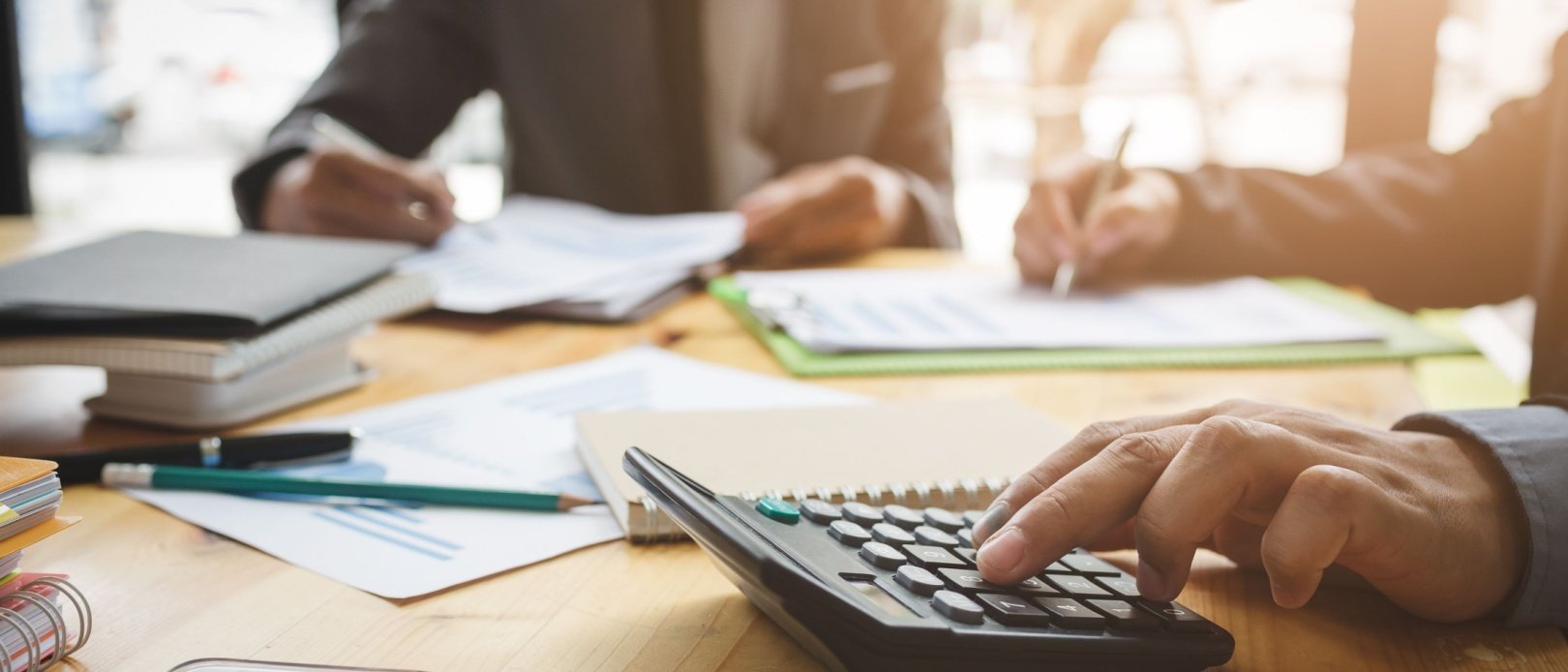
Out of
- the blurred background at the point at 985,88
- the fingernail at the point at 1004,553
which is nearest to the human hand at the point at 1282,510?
the fingernail at the point at 1004,553

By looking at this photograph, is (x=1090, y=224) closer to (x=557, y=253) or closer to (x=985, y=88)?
(x=557, y=253)

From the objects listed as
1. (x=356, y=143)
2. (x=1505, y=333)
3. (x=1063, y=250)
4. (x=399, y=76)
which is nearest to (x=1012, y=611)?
(x=1063, y=250)

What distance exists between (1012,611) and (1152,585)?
0.26 ft

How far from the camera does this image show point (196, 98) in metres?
4.96

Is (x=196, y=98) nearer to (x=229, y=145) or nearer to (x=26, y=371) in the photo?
(x=229, y=145)

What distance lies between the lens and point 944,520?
43cm

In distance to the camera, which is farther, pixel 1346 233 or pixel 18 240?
pixel 18 240

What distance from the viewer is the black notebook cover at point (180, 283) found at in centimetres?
Answer: 63

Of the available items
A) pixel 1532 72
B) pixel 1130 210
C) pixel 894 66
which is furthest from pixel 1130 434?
pixel 1532 72

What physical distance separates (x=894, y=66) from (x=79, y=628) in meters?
1.47

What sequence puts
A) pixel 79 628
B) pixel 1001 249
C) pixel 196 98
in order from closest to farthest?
pixel 79 628 → pixel 1001 249 → pixel 196 98

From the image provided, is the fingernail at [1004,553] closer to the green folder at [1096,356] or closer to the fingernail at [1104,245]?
the green folder at [1096,356]

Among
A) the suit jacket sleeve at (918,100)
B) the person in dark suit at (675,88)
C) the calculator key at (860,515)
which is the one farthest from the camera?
the suit jacket sleeve at (918,100)

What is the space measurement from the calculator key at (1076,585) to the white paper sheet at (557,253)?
587 millimetres
